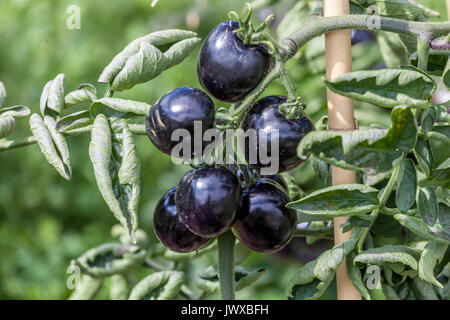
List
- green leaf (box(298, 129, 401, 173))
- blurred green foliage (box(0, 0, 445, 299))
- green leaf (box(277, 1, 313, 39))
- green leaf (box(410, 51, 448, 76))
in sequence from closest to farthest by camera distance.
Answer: green leaf (box(298, 129, 401, 173)) → green leaf (box(410, 51, 448, 76)) → green leaf (box(277, 1, 313, 39)) → blurred green foliage (box(0, 0, 445, 299))

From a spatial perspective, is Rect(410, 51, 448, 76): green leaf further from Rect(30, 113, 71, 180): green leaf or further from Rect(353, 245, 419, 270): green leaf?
Rect(30, 113, 71, 180): green leaf

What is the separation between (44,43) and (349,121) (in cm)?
126

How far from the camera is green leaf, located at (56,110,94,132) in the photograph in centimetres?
63

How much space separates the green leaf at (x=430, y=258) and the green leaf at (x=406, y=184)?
0.23ft

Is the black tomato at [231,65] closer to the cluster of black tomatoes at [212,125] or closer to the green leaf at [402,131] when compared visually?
the cluster of black tomatoes at [212,125]

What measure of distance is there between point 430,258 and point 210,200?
0.78 feet

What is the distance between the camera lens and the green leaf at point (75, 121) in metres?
0.63

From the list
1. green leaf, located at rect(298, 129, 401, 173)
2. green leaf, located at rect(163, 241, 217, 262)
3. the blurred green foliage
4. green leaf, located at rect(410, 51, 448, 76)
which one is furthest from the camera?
the blurred green foliage

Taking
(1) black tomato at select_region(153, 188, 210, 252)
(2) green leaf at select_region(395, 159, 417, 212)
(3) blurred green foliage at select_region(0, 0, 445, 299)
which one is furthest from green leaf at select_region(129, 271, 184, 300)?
(3) blurred green foliage at select_region(0, 0, 445, 299)

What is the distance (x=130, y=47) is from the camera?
622 mm

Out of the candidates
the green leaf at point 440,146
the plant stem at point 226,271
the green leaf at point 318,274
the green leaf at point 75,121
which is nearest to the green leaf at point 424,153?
the green leaf at point 440,146

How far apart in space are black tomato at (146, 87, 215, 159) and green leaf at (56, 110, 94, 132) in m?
0.11
